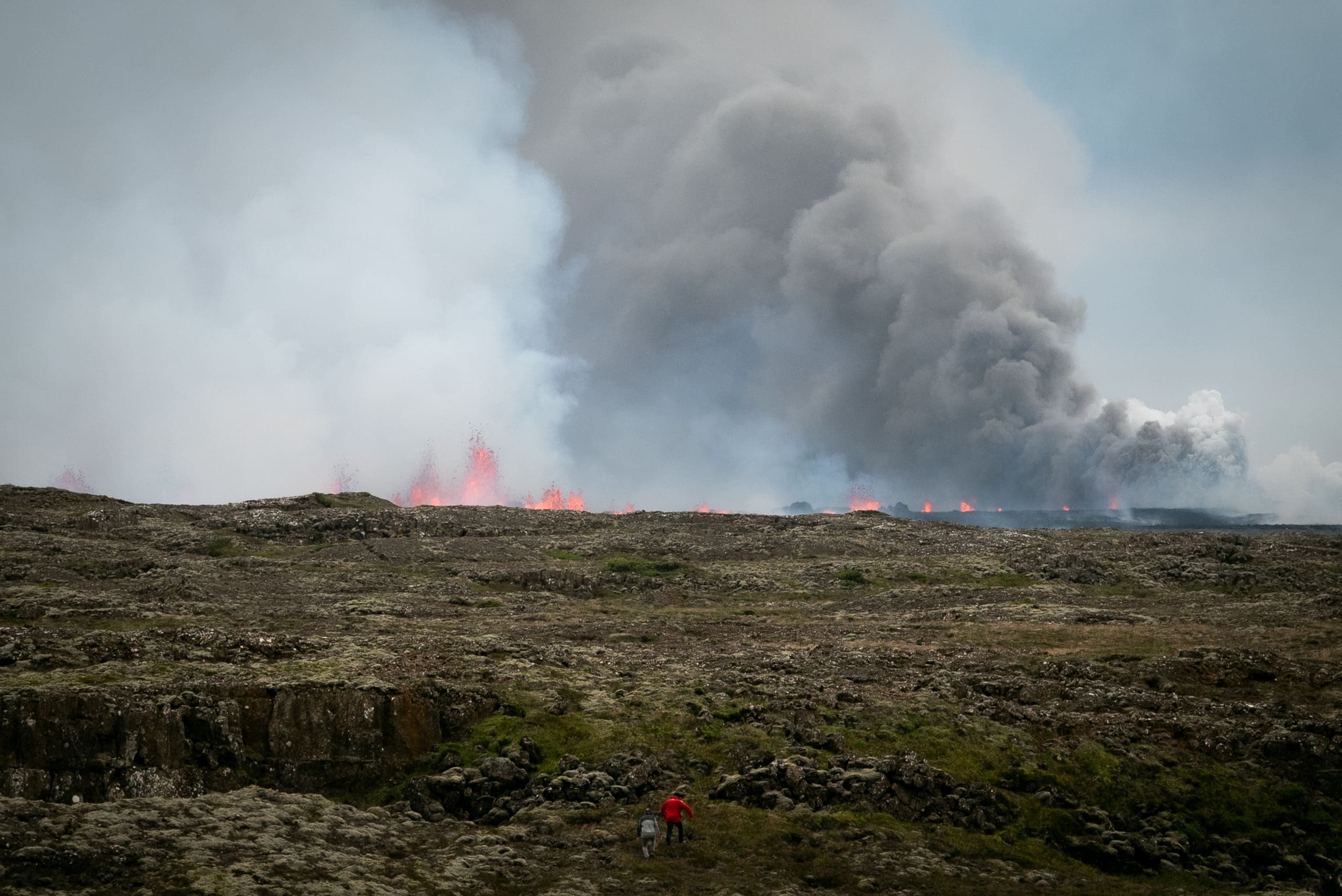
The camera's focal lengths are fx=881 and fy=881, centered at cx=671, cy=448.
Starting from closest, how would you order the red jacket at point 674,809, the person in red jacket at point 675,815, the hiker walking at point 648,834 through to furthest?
1. the hiker walking at point 648,834
2. the person in red jacket at point 675,815
3. the red jacket at point 674,809

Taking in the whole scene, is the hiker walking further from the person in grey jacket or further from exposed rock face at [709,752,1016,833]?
exposed rock face at [709,752,1016,833]

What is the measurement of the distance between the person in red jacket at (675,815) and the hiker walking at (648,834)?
64 cm

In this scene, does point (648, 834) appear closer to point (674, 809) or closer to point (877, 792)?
point (674, 809)

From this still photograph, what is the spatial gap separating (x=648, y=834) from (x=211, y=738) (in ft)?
61.8

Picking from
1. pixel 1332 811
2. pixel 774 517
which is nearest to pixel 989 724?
pixel 1332 811

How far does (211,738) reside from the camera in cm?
3572

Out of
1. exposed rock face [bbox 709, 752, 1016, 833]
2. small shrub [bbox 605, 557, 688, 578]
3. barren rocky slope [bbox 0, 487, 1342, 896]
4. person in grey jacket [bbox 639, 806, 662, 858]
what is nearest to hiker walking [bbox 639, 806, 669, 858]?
person in grey jacket [bbox 639, 806, 662, 858]

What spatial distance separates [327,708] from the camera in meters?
38.1

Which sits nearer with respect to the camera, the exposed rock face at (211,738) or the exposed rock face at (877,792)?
the exposed rock face at (211,738)

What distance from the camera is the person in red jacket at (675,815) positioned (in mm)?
31094

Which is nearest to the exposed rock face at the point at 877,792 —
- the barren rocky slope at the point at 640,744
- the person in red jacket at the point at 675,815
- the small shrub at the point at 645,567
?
the barren rocky slope at the point at 640,744

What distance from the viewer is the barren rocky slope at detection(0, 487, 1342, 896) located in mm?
29141

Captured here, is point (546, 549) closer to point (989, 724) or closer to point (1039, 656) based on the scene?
point (1039, 656)

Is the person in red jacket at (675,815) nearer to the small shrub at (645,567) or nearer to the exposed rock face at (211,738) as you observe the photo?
the exposed rock face at (211,738)
